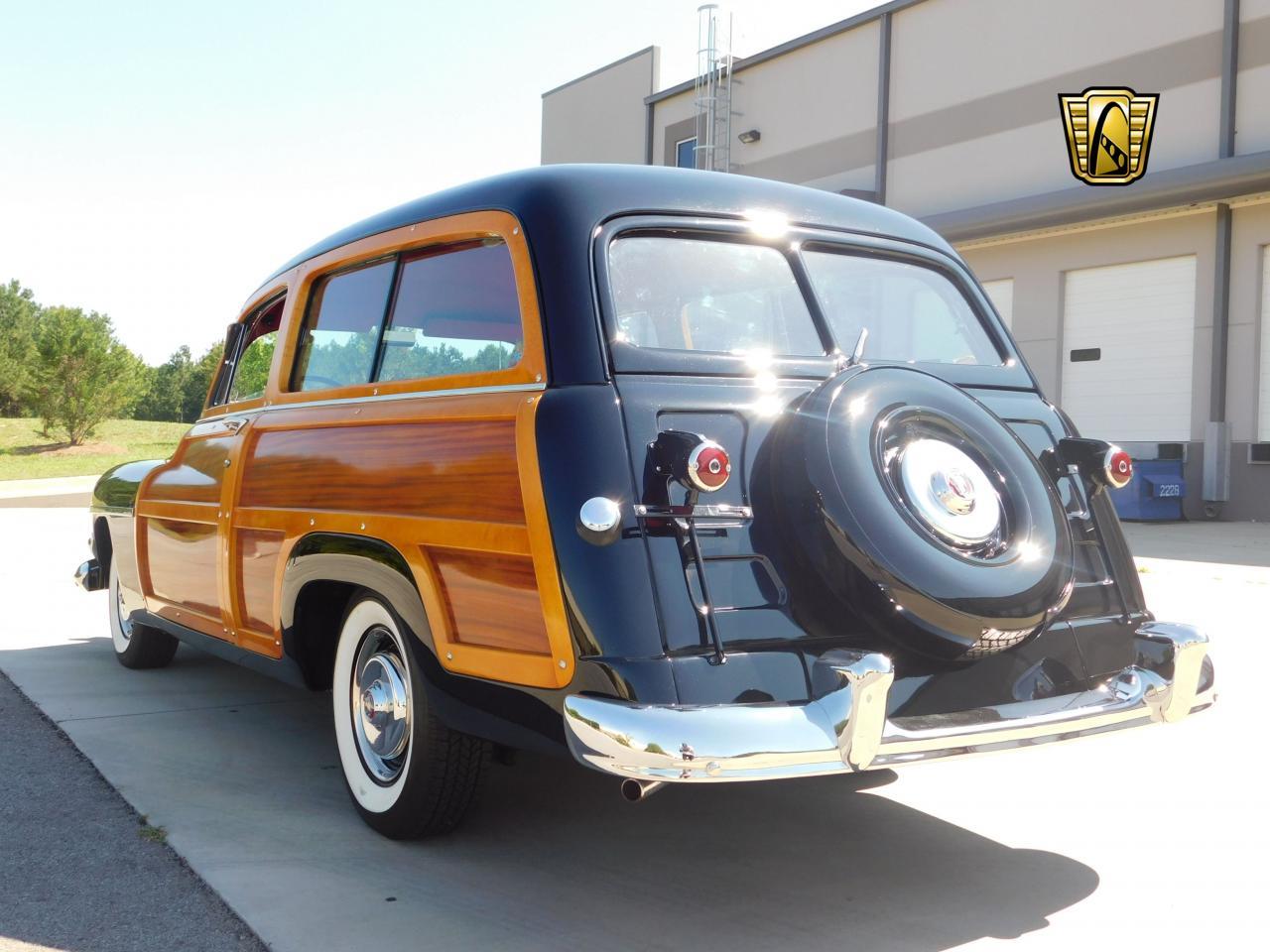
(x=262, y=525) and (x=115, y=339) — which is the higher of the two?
(x=115, y=339)

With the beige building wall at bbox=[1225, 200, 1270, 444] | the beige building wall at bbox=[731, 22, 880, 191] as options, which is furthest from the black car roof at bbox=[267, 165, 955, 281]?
the beige building wall at bbox=[731, 22, 880, 191]

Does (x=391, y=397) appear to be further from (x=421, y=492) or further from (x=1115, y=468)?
(x=1115, y=468)

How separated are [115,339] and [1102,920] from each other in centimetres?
3813

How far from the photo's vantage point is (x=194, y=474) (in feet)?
15.9

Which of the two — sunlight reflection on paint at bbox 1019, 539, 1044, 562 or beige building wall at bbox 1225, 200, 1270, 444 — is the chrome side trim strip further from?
beige building wall at bbox 1225, 200, 1270, 444

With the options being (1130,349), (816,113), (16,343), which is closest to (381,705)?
(1130,349)

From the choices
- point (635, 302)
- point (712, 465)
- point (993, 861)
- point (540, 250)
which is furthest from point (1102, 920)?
point (540, 250)

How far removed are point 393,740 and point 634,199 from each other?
1.72 meters

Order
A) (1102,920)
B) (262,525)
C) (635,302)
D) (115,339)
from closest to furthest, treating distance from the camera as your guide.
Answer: (1102,920)
(635,302)
(262,525)
(115,339)

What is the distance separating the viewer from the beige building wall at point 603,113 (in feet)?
83.1

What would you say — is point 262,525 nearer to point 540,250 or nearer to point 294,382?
point 294,382

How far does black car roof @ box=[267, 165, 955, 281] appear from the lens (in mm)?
3305

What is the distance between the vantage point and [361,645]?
374cm

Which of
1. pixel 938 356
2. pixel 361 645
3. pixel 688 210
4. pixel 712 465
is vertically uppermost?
pixel 688 210
